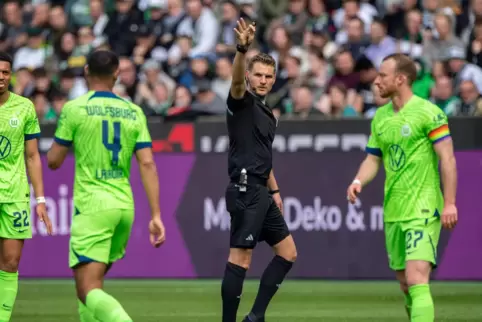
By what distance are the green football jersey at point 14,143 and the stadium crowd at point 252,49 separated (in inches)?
247

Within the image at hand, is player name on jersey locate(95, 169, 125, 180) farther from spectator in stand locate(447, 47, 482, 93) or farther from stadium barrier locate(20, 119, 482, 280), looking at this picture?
spectator in stand locate(447, 47, 482, 93)

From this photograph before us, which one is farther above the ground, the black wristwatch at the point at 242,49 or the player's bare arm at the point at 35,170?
the black wristwatch at the point at 242,49

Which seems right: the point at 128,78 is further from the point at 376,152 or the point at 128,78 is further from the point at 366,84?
the point at 376,152

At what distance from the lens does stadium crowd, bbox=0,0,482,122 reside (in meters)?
17.2

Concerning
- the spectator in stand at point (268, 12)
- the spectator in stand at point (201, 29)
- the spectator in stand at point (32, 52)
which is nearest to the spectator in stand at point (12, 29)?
the spectator in stand at point (32, 52)

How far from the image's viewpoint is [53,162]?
8656 mm

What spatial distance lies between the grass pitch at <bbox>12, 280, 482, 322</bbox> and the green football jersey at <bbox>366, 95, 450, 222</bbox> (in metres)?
2.42

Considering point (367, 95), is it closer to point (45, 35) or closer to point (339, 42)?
point (339, 42)

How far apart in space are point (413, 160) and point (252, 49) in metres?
10.0

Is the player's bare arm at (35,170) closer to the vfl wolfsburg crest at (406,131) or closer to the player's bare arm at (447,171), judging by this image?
the vfl wolfsburg crest at (406,131)

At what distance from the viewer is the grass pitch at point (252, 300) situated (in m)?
11.8

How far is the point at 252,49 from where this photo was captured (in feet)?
62.6

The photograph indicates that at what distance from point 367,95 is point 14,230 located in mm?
8683

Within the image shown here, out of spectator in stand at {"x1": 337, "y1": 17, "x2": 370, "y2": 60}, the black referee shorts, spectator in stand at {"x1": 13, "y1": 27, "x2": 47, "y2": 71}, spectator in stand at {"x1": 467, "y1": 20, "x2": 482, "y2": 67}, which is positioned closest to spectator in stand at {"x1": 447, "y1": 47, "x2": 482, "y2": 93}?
spectator in stand at {"x1": 467, "y1": 20, "x2": 482, "y2": 67}
